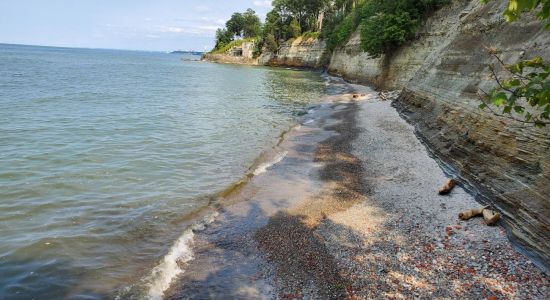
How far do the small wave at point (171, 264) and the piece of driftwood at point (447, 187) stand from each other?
7.39 meters

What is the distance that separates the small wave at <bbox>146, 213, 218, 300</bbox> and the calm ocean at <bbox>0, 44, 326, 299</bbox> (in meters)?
0.04

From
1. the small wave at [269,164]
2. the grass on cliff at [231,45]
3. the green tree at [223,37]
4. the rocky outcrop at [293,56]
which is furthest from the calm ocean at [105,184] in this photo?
the green tree at [223,37]

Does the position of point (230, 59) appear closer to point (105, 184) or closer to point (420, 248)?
point (105, 184)

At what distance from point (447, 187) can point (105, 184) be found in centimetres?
1160

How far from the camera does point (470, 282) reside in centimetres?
716

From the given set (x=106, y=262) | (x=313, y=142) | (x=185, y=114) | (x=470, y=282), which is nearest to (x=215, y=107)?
(x=185, y=114)

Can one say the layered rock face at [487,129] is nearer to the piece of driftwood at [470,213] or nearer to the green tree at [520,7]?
the piece of driftwood at [470,213]

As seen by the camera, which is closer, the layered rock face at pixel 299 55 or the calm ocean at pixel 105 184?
the calm ocean at pixel 105 184

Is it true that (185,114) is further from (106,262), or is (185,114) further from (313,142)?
(106,262)

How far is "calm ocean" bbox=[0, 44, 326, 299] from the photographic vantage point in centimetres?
821

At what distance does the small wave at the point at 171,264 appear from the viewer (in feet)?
24.8

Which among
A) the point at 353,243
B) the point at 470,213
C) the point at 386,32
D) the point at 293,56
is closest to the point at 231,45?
the point at 293,56

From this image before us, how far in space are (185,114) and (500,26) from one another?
2104cm

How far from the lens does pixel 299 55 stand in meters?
104
